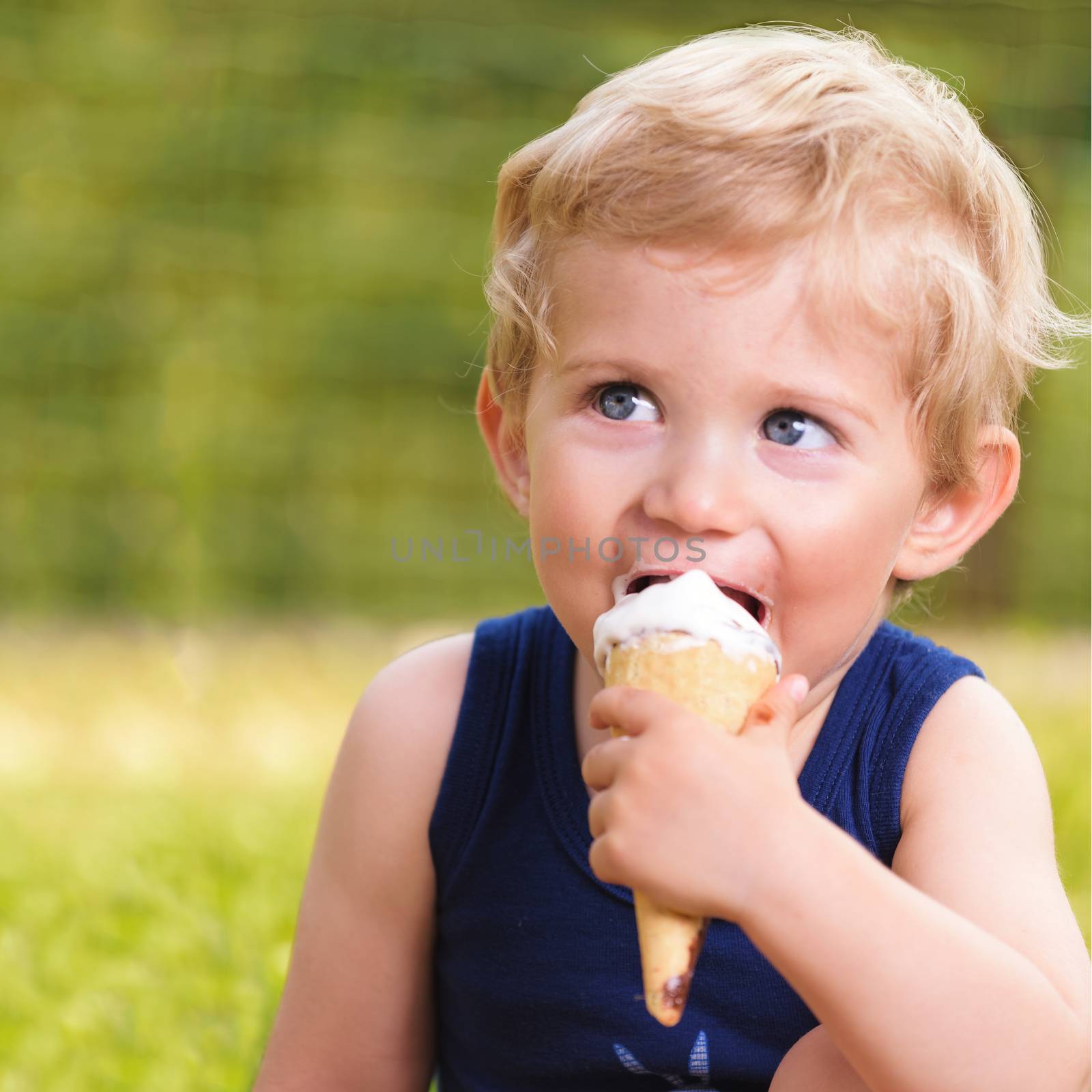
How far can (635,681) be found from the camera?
1352 mm

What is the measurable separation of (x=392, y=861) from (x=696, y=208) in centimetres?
90

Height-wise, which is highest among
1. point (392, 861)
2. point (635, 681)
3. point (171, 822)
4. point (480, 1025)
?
point (635, 681)

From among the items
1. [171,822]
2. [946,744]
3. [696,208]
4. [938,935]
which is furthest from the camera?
[171,822]

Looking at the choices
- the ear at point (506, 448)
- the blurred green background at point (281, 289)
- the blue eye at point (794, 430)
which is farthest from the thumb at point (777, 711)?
the blurred green background at point (281, 289)

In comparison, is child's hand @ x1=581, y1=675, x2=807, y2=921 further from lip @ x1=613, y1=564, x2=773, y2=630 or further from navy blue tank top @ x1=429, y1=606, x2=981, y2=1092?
navy blue tank top @ x1=429, y1=606, x2=981, y2=1092

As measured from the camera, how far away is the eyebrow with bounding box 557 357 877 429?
1430mm

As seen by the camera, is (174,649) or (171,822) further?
(174,649)

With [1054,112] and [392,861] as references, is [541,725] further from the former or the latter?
[1054,112]

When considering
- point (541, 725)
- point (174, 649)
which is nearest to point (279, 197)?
point (174, 649)

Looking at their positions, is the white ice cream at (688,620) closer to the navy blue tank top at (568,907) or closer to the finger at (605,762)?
the finger at (605,762)

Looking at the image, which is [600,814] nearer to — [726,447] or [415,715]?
[726,447]

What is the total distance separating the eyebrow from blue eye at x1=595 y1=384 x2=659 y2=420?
0.03 metres

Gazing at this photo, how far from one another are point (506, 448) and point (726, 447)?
0.47 metres

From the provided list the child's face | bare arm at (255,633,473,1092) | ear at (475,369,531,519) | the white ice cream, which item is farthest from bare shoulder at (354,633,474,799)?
the white ice cream
